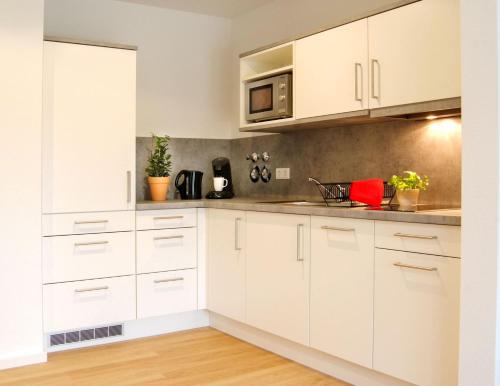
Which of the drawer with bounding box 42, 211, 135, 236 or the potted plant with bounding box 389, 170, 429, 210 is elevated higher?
the potted plant with bounding box 389, 170, 429, 210

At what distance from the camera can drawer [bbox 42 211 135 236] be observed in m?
3.38

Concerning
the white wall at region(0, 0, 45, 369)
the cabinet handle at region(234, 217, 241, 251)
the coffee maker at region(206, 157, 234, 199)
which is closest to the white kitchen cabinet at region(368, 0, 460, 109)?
the cabinet handle at region(234, 217, 241, 251)

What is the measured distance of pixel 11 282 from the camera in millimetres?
3207

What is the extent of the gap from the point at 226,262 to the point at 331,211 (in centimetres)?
108

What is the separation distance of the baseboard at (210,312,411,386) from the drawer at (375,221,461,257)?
2.12 feet

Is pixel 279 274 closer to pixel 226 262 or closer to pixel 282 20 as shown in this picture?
pixel 226 262

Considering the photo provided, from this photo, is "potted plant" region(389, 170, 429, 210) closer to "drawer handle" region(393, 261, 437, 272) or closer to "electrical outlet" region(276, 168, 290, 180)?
"drawer handle" region(393, 261, 437, 272)

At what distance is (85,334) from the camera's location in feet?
11.8

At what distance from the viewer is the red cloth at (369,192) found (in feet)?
9.44

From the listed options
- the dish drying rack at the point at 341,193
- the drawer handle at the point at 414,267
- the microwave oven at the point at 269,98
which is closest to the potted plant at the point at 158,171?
the microwave oven at the point at 269,98

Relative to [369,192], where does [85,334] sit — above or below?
below

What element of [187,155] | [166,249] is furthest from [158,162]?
[166,249]

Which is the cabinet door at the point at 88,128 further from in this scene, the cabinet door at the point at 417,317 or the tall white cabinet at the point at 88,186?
the cabinet door at the point at 417,317

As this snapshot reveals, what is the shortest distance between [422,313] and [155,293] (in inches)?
73.5
